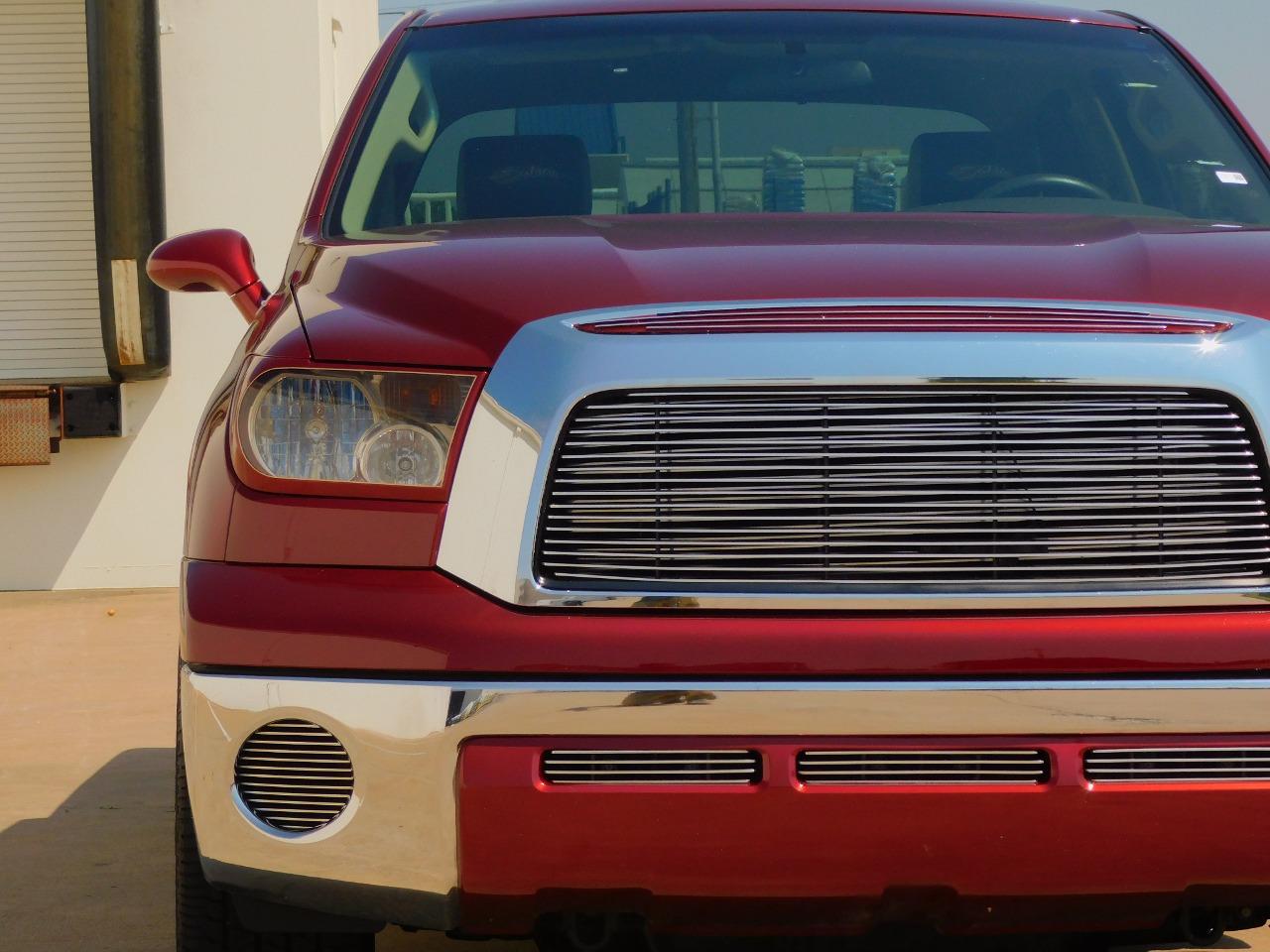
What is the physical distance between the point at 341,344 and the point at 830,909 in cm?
100

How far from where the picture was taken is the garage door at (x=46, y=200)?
29.7 ft

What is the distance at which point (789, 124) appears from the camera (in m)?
3.58

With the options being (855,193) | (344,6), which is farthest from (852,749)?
(344,6)

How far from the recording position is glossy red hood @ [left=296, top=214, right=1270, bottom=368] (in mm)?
2270

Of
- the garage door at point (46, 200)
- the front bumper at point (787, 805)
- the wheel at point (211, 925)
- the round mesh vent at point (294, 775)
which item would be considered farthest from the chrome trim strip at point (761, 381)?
the garage door at point (46, 200)

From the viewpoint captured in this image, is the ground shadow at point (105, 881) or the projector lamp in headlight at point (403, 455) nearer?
the projector lamp in headlight at point (403, 455)

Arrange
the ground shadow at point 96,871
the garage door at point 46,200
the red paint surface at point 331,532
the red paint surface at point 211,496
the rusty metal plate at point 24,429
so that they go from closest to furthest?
the red paint surface at point 331,532 → the red paint surface at point 211,496 → the ground shadow at point 96,871 → the rusty metal plate at point 24,429 → the garage door at point 46,200

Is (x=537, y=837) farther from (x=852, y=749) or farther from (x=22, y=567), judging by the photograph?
(x=22, y=567)

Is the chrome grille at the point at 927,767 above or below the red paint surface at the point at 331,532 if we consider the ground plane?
below

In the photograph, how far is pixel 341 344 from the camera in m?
2.35

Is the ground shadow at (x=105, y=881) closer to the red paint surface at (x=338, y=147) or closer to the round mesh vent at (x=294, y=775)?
the round mesh vent at (x=294, y=775)

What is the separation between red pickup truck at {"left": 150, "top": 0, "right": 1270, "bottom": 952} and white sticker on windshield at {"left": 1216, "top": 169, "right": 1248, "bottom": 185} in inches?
39.2

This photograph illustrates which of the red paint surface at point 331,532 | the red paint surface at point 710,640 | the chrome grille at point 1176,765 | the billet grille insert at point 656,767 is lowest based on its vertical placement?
the billet grille insert at point 656,767

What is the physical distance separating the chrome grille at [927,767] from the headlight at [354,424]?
2.04ft
